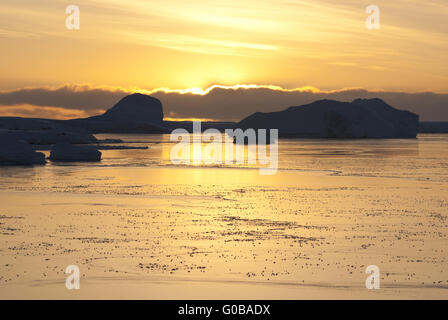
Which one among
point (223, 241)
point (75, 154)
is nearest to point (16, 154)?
point (75, 154)

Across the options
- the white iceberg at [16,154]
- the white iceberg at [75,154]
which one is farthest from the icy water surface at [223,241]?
the white iceberg at [75,154]

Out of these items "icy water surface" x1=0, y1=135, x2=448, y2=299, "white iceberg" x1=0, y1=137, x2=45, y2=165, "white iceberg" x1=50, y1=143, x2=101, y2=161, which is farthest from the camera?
"white iceberg" x1=50, y1=143, x2=101, y2=161

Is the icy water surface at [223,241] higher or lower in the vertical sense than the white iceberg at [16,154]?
lower

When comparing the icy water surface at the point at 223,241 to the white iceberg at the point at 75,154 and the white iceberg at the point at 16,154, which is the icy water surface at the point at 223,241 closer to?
the white iceberg at the point at 16,154

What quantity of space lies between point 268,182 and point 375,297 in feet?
78.7

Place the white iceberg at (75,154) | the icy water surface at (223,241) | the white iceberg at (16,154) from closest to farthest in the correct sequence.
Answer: the icy water surface at (223,241) → the white iceberg at (16,154) → the white iceberg at (75,154)

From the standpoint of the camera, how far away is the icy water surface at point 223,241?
38.4 feet

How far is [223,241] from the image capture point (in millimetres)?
16031

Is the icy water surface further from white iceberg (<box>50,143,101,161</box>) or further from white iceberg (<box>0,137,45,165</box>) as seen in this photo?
white iceberg (<box>50,143,101,161</box>)

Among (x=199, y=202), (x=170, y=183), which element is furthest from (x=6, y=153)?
(x=199, y=202)

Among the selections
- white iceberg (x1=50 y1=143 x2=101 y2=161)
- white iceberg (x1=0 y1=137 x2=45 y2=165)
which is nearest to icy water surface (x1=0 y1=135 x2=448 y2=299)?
white iceberg (x1=0 y1=137 x2=45 y2=165)

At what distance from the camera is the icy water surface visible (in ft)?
38.4

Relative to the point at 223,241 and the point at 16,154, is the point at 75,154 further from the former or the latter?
the point at 223,241
